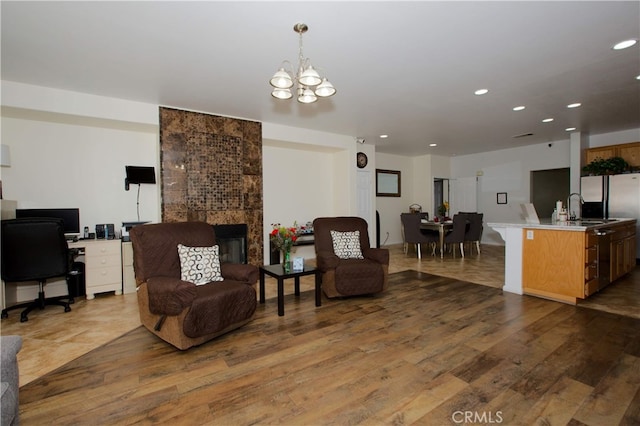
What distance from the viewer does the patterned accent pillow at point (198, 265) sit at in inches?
114

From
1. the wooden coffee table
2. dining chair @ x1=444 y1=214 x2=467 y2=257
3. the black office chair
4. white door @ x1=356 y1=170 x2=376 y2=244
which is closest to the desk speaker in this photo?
the black office chair

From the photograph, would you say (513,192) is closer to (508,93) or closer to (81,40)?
(508,93)

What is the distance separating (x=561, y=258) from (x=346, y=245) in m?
2.49

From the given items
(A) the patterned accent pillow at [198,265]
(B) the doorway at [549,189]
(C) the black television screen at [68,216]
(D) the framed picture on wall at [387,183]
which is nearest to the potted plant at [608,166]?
(B) the doorway at [549,189]

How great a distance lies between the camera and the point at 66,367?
2.23 metres

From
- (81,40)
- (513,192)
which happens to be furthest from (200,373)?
(513,192)

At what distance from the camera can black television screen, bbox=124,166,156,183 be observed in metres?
4.38

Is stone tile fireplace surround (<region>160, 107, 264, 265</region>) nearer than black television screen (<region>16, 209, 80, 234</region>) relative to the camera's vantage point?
No

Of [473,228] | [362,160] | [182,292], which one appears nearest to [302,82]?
[182,292]

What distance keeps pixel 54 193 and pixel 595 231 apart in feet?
22.4

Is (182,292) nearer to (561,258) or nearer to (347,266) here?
(347,266)

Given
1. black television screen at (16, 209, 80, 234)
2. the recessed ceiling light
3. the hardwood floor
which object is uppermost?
the recessed ceiling light

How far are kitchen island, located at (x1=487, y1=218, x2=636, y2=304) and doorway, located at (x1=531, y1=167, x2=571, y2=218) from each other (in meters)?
4.67

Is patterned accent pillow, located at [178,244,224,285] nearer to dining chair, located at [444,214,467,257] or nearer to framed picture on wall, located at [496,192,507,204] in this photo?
dining chair, located at [444,214,467,257]
